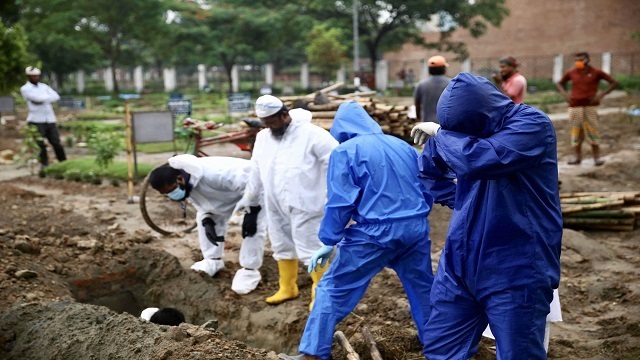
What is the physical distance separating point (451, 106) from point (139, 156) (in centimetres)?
1172

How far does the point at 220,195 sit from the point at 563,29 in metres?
38.5

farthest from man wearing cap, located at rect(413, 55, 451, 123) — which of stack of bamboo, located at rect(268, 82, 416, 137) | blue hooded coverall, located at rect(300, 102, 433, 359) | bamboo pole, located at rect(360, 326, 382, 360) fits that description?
bamboo pole, located at rect(360, 326, 382, 360)

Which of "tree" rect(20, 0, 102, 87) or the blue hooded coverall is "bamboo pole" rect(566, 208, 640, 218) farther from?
"tree" rect(20, 0, 102, 87)

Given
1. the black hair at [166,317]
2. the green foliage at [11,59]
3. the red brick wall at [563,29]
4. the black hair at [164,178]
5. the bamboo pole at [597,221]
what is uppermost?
the red brick wall at [563,29]

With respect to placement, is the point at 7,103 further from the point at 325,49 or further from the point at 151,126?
the point at 325,49

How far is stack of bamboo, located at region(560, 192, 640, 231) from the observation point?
7289mm

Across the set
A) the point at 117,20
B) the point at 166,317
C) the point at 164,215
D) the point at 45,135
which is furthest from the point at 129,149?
the point at 117,20

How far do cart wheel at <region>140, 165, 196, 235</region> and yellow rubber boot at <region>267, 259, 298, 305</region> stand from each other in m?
2.24

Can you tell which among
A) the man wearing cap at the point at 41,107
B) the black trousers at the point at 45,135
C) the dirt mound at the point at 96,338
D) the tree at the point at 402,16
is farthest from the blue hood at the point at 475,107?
the tree at the point at 402,16

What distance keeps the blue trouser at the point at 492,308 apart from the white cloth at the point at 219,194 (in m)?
2.69

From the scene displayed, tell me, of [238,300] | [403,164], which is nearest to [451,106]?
[403,164]

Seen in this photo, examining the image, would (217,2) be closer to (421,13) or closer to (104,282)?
(421,13)

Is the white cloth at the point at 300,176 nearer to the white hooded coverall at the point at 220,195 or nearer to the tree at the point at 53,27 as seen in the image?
the white hooded coverall at the point at 220,195

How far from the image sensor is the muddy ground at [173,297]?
4.27 meters
